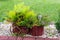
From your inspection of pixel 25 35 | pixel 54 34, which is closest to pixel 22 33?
A: pixel 25 35

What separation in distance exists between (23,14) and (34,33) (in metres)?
0.44

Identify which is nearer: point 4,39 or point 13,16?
point 4,39

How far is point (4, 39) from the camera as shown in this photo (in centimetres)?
397

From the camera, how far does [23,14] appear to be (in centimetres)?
454

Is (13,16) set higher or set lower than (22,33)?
higher

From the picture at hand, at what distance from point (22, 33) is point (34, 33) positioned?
0.33 metres

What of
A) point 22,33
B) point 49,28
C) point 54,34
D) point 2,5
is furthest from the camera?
point 2,5

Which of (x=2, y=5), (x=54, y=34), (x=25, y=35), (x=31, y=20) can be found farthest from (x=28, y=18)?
(x=2, y=5)

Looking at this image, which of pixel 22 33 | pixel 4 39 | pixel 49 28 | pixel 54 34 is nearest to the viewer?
pixel 4 39

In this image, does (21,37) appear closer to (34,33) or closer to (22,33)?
(22,33)

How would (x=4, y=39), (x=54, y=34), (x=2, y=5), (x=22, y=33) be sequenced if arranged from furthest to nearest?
1. (x=2, y=5)
2. (x=54, y=34)
3. (x=22, y=33)
4. (x=4, y=39)

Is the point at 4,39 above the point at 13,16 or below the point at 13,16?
below

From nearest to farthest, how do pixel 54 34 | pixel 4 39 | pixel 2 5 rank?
pixel 4 39 → pixel 54 34 → pixel 2 5

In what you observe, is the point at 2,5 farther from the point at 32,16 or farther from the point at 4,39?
the point at 4,39
